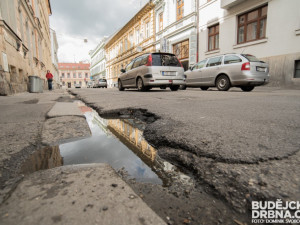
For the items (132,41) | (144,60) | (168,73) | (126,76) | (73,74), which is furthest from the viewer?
(73,74)

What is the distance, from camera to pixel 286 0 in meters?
8.18

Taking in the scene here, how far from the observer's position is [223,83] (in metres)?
7.17

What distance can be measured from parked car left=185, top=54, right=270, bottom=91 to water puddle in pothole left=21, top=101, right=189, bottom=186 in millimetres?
6045

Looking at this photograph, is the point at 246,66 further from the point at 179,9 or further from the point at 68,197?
the point at 179,9

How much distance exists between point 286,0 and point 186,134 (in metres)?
10.5

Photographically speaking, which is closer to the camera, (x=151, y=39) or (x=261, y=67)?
(x=261, y=67)

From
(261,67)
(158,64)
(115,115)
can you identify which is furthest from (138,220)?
(261,67)

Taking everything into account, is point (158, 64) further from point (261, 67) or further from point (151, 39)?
point (151, 39)

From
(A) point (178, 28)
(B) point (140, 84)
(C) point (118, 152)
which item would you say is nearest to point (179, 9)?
(A) point (178, 28)

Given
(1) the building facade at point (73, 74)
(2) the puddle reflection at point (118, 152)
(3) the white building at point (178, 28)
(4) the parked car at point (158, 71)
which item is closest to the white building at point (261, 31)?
(3) the white building at point (178, 28)

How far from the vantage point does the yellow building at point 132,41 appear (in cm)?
1914

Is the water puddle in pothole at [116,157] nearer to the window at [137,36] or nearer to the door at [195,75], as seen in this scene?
the door at [195,75]

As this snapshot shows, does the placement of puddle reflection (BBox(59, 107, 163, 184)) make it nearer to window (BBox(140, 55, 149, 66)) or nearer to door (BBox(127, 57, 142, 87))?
window (BBox(140, 55, 149, 66))

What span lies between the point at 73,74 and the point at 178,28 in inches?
2431
